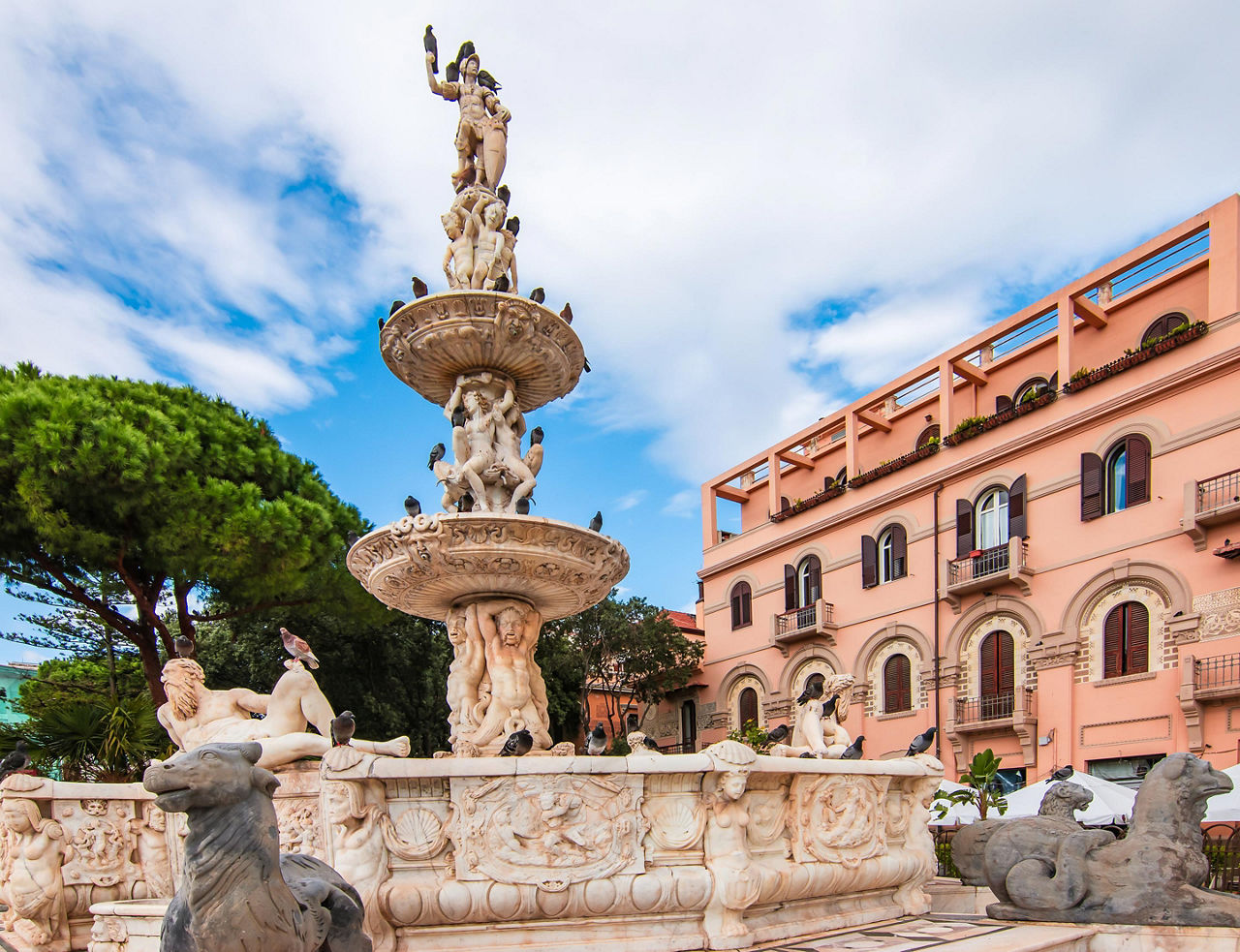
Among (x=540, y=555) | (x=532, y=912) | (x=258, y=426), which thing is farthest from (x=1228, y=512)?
(x=258, y=426)

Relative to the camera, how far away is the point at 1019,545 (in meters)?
23.1

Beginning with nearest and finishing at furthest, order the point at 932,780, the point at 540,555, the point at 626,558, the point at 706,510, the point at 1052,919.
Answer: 1. the point at 1052,919
2. the point at 932,780
3. the point at 540,555
4. the point at 626,558
5. the point at 706,510

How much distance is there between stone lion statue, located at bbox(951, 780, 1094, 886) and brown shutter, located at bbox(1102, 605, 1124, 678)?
16.1m

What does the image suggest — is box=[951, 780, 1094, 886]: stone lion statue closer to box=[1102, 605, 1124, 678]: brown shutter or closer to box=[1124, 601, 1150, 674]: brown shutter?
box=[1124, 601, 1150, 674]: brown shutter

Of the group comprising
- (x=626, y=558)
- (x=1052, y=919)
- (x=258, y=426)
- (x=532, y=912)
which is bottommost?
(x=1052, y=919)

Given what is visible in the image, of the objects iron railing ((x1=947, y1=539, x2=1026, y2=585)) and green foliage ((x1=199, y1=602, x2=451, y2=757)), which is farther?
iron railing ((x1=947, y1=539, x2=1026, y2=585))

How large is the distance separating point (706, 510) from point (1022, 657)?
542 inches

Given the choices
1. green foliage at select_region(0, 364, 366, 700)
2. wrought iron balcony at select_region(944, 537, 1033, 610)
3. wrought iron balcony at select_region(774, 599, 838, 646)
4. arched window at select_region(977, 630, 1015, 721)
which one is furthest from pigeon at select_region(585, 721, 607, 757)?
wrought iron balcony at select_region(774, 599, 838, 646)

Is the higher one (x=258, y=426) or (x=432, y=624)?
(x=258, y=426)

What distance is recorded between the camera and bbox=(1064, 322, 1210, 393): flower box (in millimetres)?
20297

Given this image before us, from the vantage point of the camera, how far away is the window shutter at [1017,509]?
2355cm

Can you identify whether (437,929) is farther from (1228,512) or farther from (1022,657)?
(1022,657)

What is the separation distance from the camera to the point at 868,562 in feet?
90.9

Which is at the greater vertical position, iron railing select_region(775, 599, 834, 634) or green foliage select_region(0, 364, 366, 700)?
green foliage select_region(0, 364, 366, 700)
